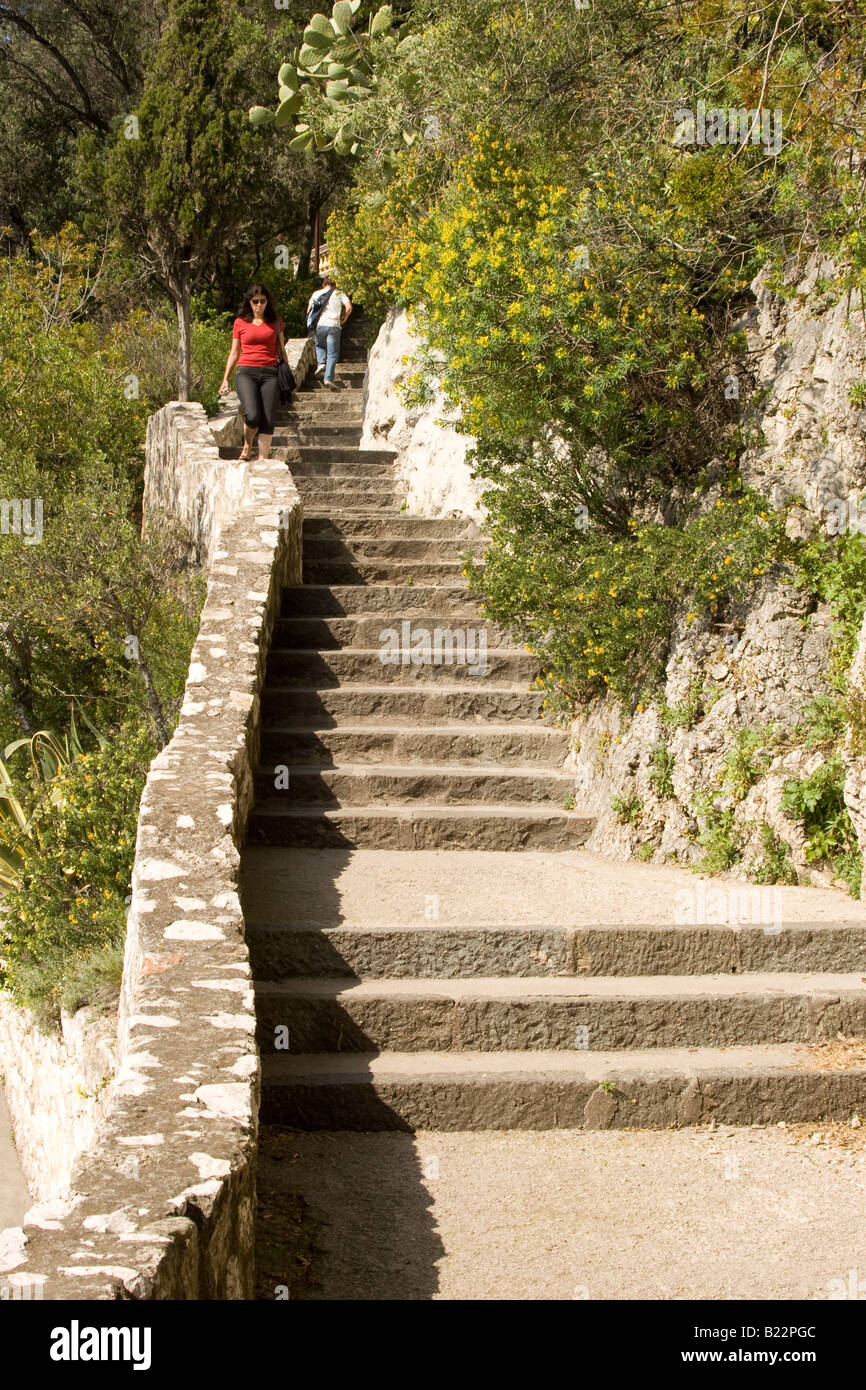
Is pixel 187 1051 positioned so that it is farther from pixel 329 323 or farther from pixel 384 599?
pixel 329 323

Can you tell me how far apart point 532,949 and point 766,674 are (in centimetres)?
190

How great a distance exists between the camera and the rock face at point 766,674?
6.04 metres

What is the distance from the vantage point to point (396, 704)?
7.57 m

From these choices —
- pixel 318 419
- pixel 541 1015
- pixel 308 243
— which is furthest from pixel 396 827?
pixel 308 243

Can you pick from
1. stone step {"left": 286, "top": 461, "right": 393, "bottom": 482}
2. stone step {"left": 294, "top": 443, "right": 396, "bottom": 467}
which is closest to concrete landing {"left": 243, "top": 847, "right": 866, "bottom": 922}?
stone step {"left": 286, "top": 461, "right": 393, "bottom": 482}

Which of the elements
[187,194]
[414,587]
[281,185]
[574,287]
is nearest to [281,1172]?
[574,287]

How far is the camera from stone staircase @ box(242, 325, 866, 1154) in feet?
15.5

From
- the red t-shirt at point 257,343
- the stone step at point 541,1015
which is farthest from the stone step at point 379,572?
the stone step at point 541,1015

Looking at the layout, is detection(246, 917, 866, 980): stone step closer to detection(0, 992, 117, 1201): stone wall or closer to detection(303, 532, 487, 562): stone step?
detection(0, 992, 117, 1201): stone wall

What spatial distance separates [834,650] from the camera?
19.9 feet

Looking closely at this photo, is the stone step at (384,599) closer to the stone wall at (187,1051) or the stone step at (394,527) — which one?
the stone wall at (187,1051)

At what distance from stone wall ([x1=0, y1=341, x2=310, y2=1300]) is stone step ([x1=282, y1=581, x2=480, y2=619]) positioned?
87 centimetres

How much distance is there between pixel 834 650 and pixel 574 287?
85.0 inches

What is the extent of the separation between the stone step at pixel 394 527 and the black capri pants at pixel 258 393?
1.30m
